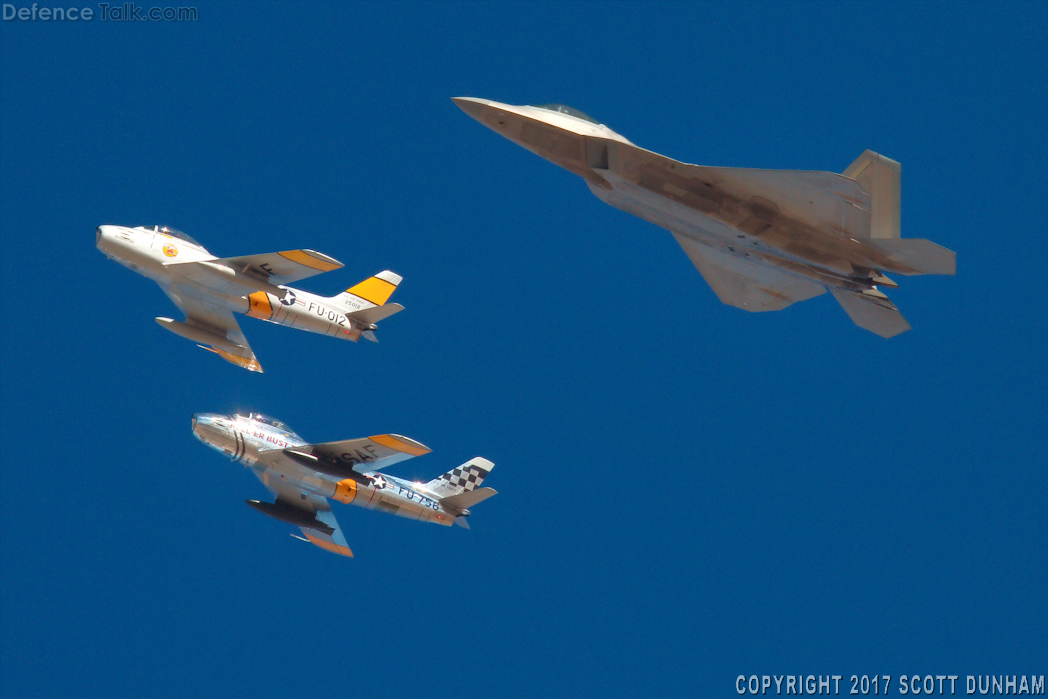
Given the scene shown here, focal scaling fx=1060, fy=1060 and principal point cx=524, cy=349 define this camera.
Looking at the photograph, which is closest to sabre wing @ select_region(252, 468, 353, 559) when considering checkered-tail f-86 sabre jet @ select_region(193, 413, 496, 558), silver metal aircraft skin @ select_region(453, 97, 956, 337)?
checkered-tail f-86 sabre jet @ select_region(193, 413, 496, 558)

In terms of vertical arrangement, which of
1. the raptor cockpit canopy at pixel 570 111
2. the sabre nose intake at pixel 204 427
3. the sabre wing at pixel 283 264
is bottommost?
the sabre nose intake at pixel 204 427

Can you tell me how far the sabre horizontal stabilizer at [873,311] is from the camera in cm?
2270

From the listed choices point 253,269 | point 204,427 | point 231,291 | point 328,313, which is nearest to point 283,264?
point 253,269

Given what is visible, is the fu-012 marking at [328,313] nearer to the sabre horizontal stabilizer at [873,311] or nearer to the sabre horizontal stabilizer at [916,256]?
the sabre horizontal stabilizer at [873,311]

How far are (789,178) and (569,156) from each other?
4469 millimetres

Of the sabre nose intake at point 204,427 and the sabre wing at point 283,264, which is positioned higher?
the sabre wing at point 283,264

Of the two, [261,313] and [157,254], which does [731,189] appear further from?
[157,254]

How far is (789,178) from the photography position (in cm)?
2094

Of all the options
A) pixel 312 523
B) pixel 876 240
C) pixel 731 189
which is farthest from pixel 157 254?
pixel 876 240

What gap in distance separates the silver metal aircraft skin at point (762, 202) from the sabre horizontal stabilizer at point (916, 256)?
0.07 ft

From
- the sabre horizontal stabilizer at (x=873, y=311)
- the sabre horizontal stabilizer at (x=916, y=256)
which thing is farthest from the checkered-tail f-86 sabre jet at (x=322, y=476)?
the sabre horizontal stabilizer at (x=916, y=256)

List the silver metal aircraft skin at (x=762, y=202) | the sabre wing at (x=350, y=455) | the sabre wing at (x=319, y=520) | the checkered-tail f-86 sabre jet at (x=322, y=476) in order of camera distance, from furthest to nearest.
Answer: the sabre wing at (x=319, y=520) → the checkered-tail f-86 sabre jet at (x=322, y=476) → the sabre wing at (x=350, y=455) → the silver metal aircraft skin at (x=762, y=202)

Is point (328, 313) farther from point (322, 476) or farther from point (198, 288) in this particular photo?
point (322, 476)

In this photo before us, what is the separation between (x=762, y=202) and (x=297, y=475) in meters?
13.6
